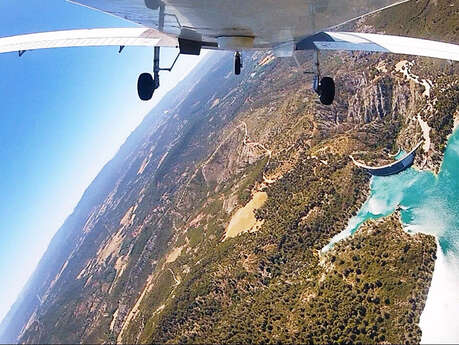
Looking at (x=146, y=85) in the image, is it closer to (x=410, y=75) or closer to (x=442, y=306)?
(x=442, y=306)

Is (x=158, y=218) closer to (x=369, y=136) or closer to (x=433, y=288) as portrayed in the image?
(x=369, y=136)

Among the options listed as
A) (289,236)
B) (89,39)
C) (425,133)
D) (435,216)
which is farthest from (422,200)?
(89,39)

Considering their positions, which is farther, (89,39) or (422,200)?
(422,200)

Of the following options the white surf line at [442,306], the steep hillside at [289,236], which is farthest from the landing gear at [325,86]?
the white surf line at [442,306]

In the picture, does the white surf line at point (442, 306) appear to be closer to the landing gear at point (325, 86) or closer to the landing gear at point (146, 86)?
the landing gear at point (325, 86)

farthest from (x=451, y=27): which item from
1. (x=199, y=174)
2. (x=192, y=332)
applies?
(x=199, y=174)

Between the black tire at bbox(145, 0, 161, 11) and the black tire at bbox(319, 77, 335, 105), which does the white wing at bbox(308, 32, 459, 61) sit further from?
the black tire at bbox(145, 0, 161, 11)

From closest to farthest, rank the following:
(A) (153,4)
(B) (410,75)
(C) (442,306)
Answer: (A) (153,4), (C) (442,306), (B) (410,75)

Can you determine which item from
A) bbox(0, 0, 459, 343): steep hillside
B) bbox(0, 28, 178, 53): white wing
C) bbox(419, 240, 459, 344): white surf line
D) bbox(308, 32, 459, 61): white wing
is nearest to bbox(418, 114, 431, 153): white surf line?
bbox(0, 0, 459, 343): steep hillside
